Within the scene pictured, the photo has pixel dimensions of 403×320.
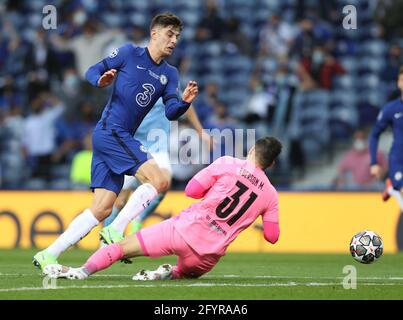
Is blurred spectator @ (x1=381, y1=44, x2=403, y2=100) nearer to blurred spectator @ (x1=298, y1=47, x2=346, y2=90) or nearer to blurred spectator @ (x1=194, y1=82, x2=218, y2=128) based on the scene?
blurred spectator @ (x1=298, y1=47, x2=346, y2=90)

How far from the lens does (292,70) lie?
64.6ft

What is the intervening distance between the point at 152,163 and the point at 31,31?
42.1 ft

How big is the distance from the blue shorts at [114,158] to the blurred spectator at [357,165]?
856 centimetres

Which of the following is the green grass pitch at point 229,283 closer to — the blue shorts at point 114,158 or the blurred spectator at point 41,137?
the blue shorts at point 114,158

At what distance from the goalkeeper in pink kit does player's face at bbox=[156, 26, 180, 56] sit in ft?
5.39

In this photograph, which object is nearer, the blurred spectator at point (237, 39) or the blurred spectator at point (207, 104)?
the blurred spectator at point (207, 104)

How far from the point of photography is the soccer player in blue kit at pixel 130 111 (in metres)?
9.34

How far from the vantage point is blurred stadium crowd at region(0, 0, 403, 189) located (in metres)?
18.7

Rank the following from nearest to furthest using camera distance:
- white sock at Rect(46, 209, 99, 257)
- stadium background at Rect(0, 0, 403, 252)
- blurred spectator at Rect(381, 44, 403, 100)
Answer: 1. white sock at Rect(46, 209, 99, 257)
2. stadium background at Rect(0, 0, 403, 252)
3. blurred spectator at Rect(381, 44, 403, 100)

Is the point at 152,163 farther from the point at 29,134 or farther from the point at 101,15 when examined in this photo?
the point at 101,15

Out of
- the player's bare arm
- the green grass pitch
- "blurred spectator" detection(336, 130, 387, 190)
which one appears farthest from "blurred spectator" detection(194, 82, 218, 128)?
the player's bare arm

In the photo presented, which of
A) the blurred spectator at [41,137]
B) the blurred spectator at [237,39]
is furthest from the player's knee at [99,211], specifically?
the blurred spectator at [237,39]

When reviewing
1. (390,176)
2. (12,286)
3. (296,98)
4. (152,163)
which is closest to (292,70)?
(296,98)

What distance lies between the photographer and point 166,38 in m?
9.75
